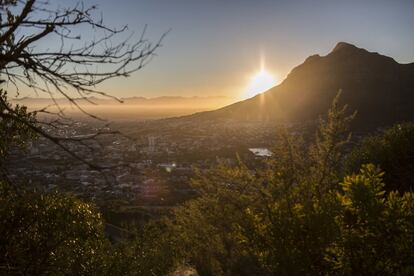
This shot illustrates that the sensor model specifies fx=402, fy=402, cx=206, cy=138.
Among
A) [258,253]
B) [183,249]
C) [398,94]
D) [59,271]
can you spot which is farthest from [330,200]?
[398,94]

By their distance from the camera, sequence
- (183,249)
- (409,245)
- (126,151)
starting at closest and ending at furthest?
(409,245), (183,249), (126,151)

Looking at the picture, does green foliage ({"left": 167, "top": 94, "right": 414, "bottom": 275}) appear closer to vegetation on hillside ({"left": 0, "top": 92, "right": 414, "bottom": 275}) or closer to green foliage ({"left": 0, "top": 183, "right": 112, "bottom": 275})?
vegetation on hillside ({"left": 0, "top": 92, "right": 414, "bottom": 275})

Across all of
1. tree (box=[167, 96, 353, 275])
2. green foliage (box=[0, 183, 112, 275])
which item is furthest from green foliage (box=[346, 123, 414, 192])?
green foliage (box=[0, 183, 112, 275])

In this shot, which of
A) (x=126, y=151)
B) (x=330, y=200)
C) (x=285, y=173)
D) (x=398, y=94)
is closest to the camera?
(x=330, y=200)

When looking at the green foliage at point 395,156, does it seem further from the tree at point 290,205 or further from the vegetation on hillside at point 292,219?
the tree at point 290,205

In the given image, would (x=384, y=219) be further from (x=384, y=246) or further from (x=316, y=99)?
(x=316, y=99)

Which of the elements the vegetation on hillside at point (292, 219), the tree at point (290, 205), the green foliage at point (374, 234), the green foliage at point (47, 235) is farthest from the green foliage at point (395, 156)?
the green foliage at point (374, 234)

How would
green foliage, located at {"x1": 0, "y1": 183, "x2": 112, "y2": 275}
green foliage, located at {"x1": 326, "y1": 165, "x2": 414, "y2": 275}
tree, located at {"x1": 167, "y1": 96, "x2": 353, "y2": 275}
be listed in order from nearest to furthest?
green foliage, located at {"x1": 326, "y1": 165, "x2": 414, "y2": 275} < tree, located at {"x1": 167, "y1": 96, "x2": 353, "y2": 275} < green foliage, located at {"x1": 0, "y1": 183, "x2": 112, "y2": 275}

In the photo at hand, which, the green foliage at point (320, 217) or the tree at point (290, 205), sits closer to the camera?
the green foliage at point (320, 217)
